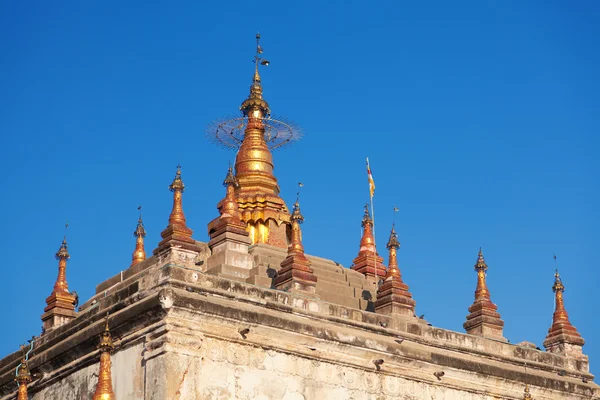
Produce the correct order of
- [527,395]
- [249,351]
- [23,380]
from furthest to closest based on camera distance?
[527,395]
[23,380]
[249,351]

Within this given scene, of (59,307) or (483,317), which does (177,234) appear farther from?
(483,317)

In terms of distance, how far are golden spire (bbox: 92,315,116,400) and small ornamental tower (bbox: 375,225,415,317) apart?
337 inches

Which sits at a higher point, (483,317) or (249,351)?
(483,317)

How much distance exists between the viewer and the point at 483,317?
41281 mm

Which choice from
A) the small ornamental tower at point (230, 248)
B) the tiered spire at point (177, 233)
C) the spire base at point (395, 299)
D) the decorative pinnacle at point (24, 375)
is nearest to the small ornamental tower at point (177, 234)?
the tiered spire at point (177, 233)

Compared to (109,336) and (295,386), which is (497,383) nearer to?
(295,386)

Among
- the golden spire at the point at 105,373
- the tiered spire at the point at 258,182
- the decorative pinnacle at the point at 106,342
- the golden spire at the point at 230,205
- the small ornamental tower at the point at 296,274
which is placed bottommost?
the golden spire at the point at 105,373

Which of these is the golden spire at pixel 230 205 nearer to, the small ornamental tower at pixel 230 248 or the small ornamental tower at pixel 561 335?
the small ornamental tower at pixel 230 248

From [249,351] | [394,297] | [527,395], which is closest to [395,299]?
[394,297]

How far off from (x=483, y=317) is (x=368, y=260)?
5231 millimetres

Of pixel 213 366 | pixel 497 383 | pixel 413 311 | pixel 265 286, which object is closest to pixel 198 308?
pixel 213 366

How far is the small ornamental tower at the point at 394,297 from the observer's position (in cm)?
3922

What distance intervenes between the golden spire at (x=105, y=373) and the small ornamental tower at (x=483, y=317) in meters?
12.0

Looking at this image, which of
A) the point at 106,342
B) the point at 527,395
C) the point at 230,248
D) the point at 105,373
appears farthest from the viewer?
the point at 527,395
